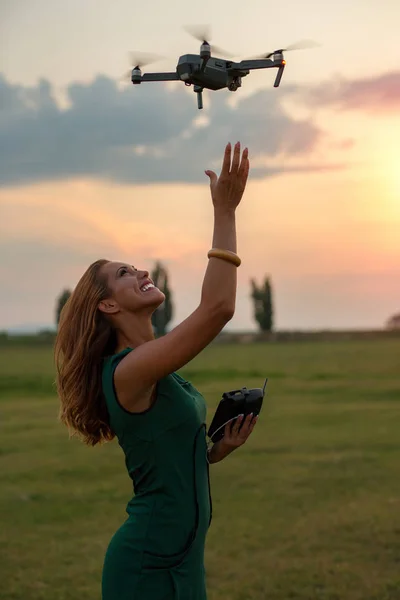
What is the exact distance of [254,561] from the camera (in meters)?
7.94

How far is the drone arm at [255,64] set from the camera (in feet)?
14.0

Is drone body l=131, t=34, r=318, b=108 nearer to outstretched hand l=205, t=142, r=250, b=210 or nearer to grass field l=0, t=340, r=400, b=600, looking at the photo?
outstretched hand l=205, t=142, r=250, b=210

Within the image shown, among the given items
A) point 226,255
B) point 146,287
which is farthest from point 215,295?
point 146,287

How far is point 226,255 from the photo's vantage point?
2.76 m

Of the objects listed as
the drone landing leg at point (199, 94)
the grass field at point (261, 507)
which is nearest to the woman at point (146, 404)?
the drone landing leg at point (199, 94)

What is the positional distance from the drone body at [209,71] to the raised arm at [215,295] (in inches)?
48.5

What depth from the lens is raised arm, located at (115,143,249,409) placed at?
2711 millimetres

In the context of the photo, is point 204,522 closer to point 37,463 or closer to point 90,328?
point 90,328

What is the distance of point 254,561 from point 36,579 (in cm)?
200

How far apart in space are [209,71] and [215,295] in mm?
1711

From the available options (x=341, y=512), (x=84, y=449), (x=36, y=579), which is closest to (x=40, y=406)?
(x=84, y=449)

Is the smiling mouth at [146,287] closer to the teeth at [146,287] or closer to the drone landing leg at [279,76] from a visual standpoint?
the teeth at [146,287]

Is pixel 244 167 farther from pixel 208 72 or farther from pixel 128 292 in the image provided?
pixel 208 72

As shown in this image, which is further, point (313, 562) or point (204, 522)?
point (313, 562)
